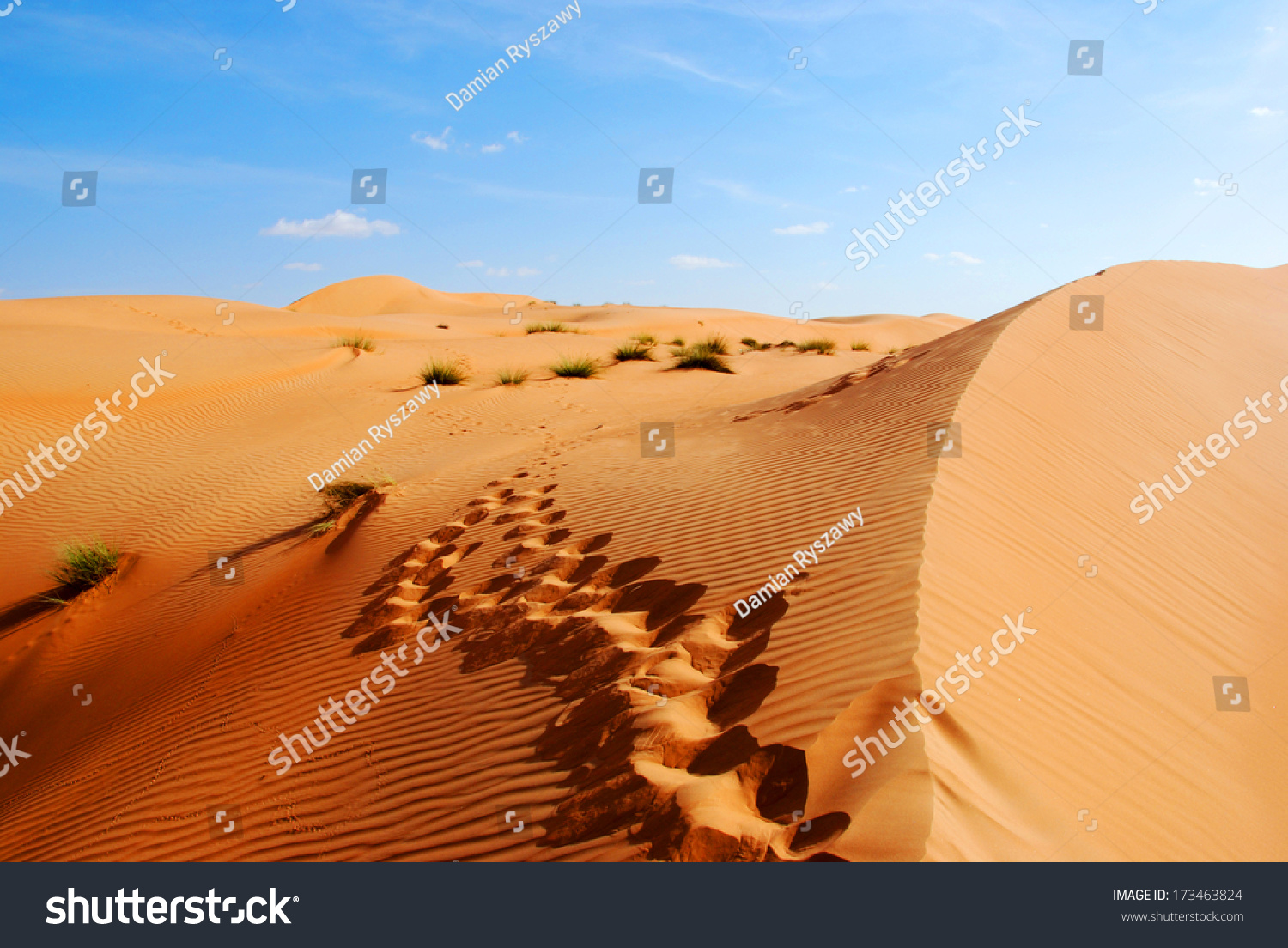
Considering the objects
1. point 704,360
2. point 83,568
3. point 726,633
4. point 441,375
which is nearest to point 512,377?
point 441,375

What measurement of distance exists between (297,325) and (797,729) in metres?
26.2

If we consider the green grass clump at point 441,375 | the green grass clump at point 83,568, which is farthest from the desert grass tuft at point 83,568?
the green grass clump at point 441,375

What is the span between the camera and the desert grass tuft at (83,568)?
8352 mm

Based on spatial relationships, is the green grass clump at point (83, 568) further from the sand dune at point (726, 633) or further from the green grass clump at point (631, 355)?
the green grass clump at point (631, 355)

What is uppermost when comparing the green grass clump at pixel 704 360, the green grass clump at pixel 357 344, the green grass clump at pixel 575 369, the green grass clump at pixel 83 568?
the green grass clump at pixel 357 344

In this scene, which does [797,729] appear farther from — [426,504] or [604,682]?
[426,504]

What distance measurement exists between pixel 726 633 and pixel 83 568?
7.74m

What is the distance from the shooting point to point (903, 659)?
347 cm

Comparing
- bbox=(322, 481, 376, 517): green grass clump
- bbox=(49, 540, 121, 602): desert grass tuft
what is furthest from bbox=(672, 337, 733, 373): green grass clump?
bbox=(49, 540, 121, 602): desert grass tuft

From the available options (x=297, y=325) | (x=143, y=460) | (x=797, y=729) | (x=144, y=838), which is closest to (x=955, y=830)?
(x=797, y=729)

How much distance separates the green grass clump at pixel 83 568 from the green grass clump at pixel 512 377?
25.4 ft

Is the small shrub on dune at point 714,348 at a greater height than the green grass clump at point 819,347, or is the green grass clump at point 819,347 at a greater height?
the green grass clump at point 819,347

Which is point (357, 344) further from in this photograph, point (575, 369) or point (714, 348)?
point (714, 348)
